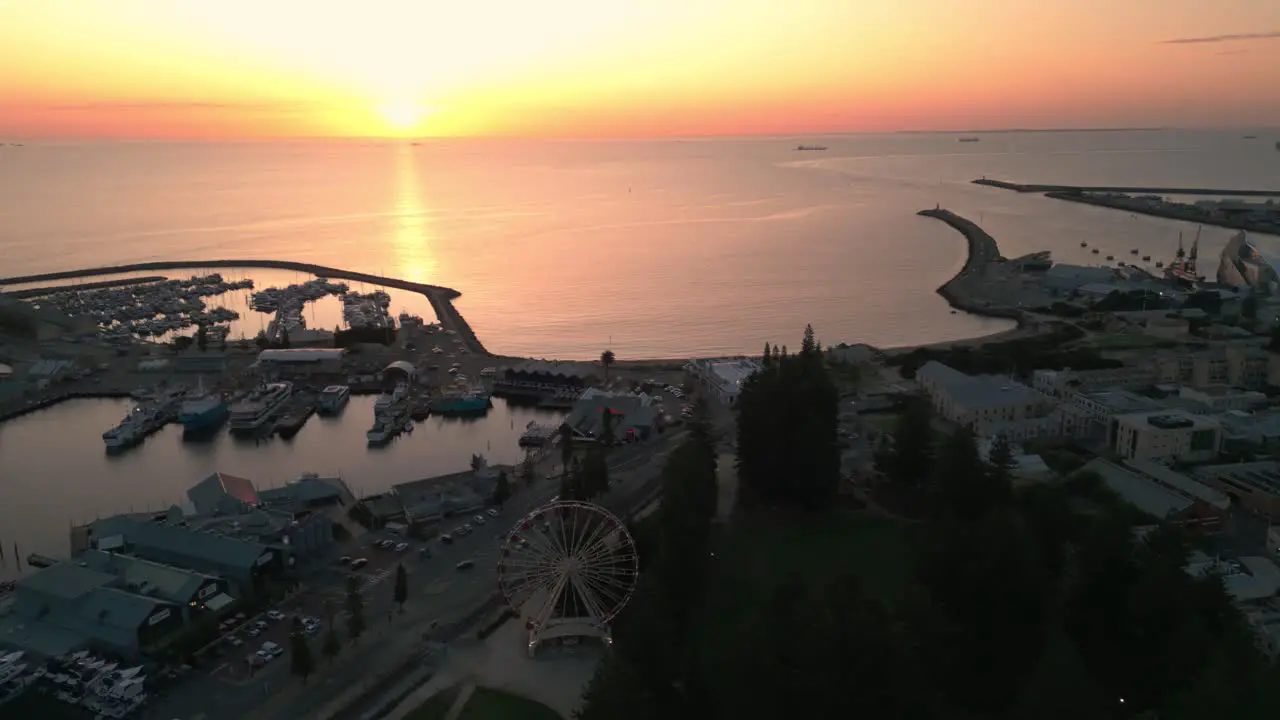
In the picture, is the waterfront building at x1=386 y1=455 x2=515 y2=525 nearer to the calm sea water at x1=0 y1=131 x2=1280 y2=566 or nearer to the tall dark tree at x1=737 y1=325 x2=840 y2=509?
the calm sea water at x1=0 y1=131 x2=1280 y2=566

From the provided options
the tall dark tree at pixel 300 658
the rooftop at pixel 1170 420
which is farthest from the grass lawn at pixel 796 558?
the rooftop at pixel 1170 420

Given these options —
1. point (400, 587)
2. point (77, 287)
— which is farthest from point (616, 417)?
point (77, 287)

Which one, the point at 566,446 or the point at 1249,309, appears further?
the point at 1249,309

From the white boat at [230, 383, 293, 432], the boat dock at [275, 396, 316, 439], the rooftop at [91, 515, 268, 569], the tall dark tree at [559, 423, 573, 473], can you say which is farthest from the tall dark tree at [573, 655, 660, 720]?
the white boat at [230, 383, 293, 432]

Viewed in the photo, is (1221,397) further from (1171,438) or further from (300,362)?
(300,362)

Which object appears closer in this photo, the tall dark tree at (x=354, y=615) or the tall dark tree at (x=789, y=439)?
the tall dark tree at (x=354, y=615)

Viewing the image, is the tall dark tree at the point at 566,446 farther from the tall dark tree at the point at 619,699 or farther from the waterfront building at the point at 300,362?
the waterfront building at the point at 300,362

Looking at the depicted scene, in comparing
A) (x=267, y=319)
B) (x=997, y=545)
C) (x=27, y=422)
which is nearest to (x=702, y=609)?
(x=997, y=545)
